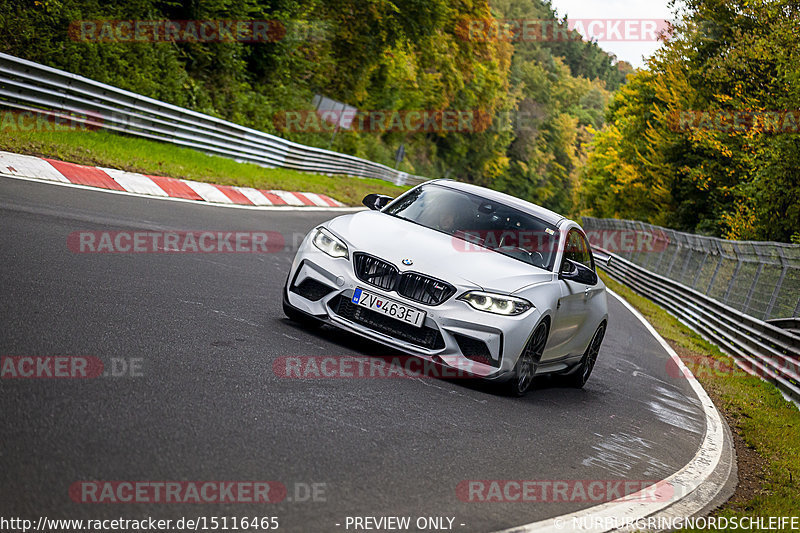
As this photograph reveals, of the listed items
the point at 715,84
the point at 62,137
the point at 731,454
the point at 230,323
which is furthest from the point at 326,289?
the point at 715,84

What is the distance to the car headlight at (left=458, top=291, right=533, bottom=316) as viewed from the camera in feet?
23.3

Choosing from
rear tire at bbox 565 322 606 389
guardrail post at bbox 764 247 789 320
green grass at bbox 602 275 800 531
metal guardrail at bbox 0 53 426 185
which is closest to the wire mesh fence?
guardrail post at bbox 764 247 789 320

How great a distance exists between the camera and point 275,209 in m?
18.7

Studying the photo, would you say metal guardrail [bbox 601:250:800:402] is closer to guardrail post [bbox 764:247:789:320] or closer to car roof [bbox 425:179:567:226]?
guardrail post [bbox 764:247:789:320]

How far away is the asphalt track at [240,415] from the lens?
13.3 feet

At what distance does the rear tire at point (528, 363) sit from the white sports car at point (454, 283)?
15 mm

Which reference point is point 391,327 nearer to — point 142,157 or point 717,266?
point 142,157

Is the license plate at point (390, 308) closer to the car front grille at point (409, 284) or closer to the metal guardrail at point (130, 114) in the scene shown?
the car front grille at point (409, 284)

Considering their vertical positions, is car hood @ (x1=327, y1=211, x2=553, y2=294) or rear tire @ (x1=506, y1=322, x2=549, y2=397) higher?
car hood @ (x1=327, y1=211, x2=553, y2=294)

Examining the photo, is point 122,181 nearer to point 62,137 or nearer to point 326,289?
point 62,137

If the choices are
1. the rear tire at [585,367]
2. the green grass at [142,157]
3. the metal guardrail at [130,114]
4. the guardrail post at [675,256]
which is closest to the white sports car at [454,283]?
the rear tire at [585,367]

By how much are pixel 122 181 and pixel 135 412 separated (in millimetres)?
10680

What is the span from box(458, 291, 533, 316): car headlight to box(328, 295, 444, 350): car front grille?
0.36m

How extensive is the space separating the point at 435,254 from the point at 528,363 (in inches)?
47.2
